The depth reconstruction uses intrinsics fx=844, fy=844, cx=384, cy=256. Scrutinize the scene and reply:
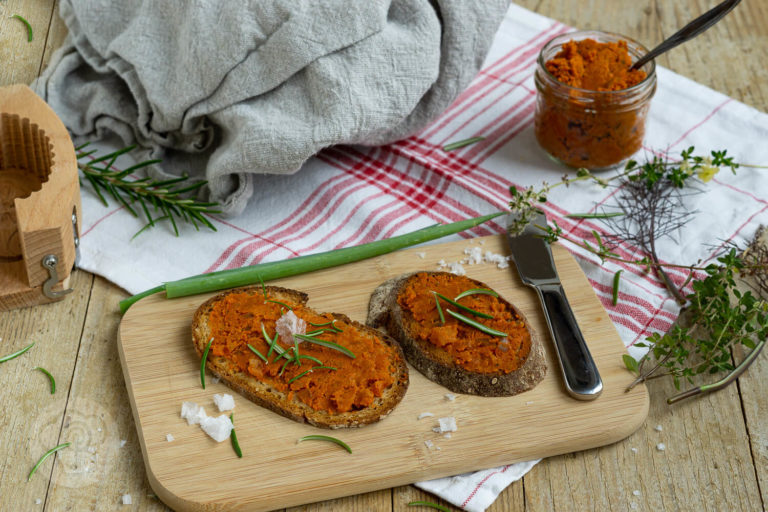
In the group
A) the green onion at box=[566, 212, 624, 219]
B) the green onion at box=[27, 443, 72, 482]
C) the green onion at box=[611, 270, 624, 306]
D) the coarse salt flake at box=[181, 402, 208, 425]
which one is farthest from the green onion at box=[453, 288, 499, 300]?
the green onion at box=[27, 443, 72, 482]

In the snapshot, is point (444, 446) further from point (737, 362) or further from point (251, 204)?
point (251, 204)

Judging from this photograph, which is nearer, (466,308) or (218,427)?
(218,427)

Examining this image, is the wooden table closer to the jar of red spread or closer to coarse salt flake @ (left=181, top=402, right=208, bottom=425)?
coarse salt flake @ (left=181, top=402, right=208, bottom=425)

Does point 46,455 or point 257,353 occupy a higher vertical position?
point 257,353

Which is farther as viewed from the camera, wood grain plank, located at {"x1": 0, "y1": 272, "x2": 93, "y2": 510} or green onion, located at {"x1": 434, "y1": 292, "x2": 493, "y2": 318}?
green onion, located at {"x1": 434, "y1": 292, "x2": 493, "y2": 318}

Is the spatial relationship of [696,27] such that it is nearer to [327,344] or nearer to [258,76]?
[258,76]

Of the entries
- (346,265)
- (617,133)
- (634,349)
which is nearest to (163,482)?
(346,265)

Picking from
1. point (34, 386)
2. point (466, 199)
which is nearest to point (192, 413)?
point (34, 386)
